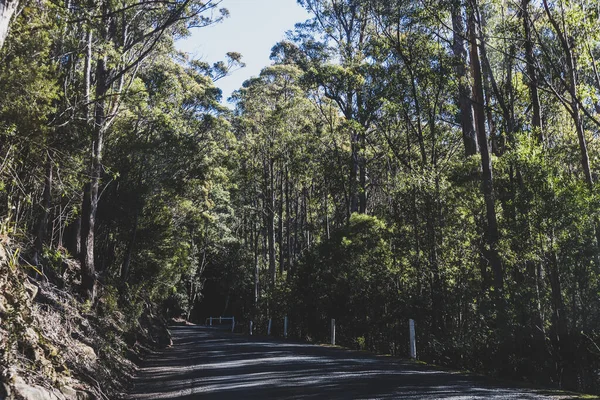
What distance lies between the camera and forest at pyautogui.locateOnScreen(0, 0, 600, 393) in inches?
419

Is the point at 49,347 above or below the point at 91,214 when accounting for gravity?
below

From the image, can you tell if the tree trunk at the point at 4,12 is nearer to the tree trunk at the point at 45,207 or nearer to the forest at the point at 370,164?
the forest at the point at 370,164

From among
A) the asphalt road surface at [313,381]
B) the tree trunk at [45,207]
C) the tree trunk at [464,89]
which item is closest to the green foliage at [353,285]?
the tree trunk at [464,89]

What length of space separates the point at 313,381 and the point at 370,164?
78.5ft

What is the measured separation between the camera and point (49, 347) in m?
6.40

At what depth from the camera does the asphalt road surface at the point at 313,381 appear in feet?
20.9

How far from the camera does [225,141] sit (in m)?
32.5

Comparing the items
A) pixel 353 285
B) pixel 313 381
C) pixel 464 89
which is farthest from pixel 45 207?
pixel 464 89

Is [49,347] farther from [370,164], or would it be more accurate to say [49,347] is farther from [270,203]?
[270,203]

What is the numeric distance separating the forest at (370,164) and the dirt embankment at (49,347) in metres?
1.04

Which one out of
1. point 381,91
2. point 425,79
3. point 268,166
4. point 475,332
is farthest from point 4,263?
point 268,166

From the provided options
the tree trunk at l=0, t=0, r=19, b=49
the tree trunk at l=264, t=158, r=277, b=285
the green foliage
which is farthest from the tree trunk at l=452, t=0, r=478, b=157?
the tree trunk at l=264, t=158, r=277, b=285

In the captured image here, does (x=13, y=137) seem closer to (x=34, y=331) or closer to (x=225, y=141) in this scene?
(x=34, y=331)

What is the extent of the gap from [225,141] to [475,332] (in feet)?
76.5
